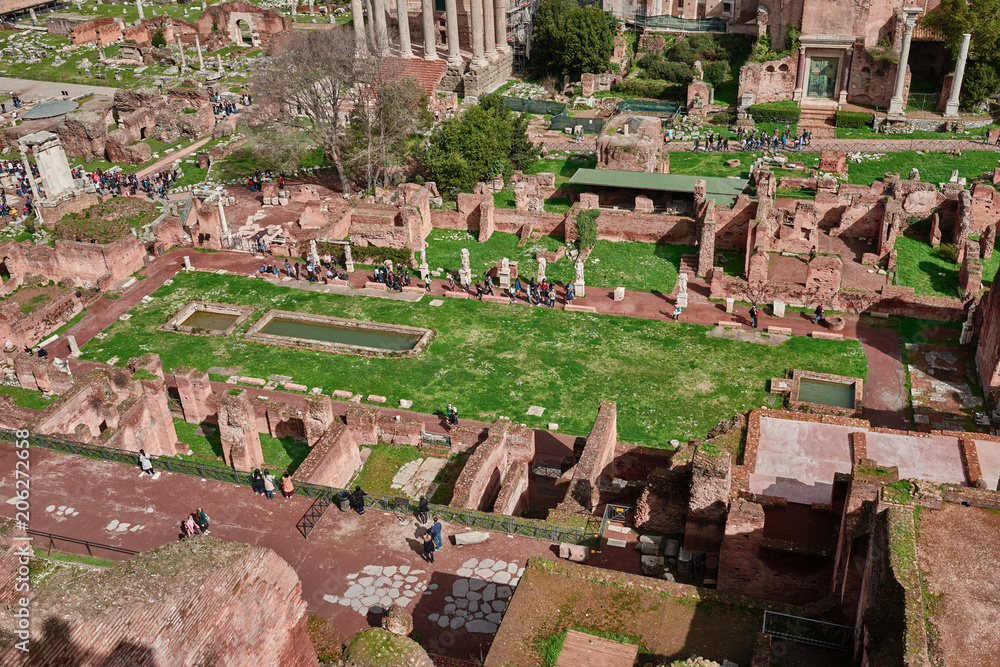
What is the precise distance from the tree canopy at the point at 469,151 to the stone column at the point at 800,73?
2252 cm

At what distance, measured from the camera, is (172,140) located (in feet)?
191

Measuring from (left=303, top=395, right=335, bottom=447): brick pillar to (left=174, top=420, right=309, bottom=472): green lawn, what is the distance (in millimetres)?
872

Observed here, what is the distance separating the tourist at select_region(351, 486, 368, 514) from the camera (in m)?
21.8

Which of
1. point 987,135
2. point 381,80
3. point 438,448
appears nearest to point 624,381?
point 438,448

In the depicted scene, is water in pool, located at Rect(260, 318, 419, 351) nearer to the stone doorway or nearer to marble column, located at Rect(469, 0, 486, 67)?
marble column, located at Rect(469, 0, 486, 67)

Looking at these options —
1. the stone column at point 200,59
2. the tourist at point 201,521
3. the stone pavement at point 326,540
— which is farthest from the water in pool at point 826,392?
the stone column at point 200,59

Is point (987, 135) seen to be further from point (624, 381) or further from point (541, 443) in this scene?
point (541, 443)

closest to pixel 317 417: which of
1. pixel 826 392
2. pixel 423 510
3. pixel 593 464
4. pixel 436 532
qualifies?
pixel 423 510

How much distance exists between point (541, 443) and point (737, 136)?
34475mm

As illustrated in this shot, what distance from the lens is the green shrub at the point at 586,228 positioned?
41500 mm

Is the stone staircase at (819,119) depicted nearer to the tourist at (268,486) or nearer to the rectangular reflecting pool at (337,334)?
the rectangular reflecting pool at (337,334)

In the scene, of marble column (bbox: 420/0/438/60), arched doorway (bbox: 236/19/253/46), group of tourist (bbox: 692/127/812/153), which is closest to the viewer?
group of tourist (bbox: 692/127/812/153)

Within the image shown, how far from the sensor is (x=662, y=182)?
1775 inches

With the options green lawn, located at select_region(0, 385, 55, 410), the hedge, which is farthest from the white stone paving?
the hedge
